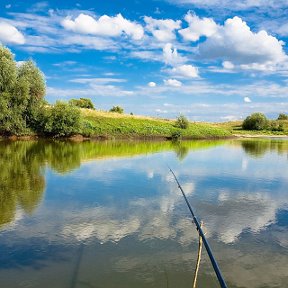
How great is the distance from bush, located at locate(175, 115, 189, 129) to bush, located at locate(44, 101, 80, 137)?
33.8 meters

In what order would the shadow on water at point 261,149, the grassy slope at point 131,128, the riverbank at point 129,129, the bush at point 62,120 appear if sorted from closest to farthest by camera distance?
the shadow on water at point 261,149 < the bush at point 62,120 < the riverbank at point 129,129 < the grassy slope at point 131,128

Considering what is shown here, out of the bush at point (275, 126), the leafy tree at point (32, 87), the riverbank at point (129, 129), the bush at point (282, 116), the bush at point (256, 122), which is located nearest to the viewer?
the leafy tree at point (32, 87)

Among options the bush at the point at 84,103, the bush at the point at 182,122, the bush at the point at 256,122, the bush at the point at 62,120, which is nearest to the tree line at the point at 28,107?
the bush at the point at 62,120

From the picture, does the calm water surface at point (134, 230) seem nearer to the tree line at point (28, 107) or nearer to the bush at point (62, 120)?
the tree line at point (28, 107)

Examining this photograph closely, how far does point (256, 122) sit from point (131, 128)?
80032 mm

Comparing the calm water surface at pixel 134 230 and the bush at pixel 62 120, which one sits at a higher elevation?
the bush at pixel 62 120

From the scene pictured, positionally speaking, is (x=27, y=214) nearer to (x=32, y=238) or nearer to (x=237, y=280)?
(x=32, y=238)

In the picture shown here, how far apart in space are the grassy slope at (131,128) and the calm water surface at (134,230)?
54.0 meters

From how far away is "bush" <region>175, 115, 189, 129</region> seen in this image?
323 ft

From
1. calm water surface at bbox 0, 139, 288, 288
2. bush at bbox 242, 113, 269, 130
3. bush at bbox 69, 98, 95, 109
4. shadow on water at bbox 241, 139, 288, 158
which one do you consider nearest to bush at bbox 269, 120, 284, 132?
A: bush at bbox 242, 113, 269, 130

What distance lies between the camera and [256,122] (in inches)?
5901

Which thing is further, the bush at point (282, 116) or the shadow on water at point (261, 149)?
the bush at point (282, 116)

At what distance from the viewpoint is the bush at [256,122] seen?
149 meters

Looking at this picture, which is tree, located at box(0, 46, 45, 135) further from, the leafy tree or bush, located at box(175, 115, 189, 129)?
bush, located at box(175, 115, 189, 129)
